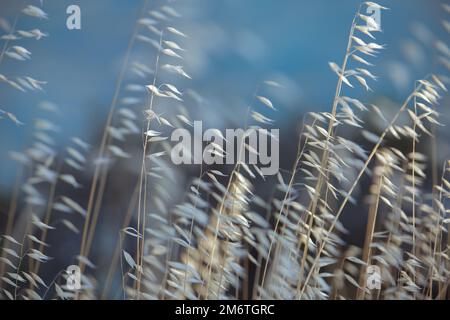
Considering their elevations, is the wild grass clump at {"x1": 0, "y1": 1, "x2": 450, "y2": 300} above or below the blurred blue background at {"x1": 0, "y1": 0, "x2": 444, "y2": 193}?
below

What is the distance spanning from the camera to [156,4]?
1772 millimetres

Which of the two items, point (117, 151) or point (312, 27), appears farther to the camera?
point (312, 27)

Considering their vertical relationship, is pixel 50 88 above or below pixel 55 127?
above

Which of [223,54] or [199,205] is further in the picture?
[223,54]

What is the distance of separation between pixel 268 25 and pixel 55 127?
0.80m

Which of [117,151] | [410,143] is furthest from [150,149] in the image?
[410,143]

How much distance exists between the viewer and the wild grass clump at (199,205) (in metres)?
1.57

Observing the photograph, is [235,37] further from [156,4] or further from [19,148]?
[19,148]

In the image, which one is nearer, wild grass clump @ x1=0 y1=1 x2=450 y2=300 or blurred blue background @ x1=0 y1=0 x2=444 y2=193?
wild grass clump @ x1=0 y1=1 x2=450 y2=300

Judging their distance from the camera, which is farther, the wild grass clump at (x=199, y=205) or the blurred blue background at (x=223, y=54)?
the blurred blue background at (x=223, y=54)

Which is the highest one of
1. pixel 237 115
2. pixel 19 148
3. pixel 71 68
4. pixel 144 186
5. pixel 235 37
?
pixel 235 37

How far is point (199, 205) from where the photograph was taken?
65.0 inches

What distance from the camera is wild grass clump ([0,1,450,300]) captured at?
1571mm

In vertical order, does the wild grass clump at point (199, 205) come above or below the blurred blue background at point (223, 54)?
below
